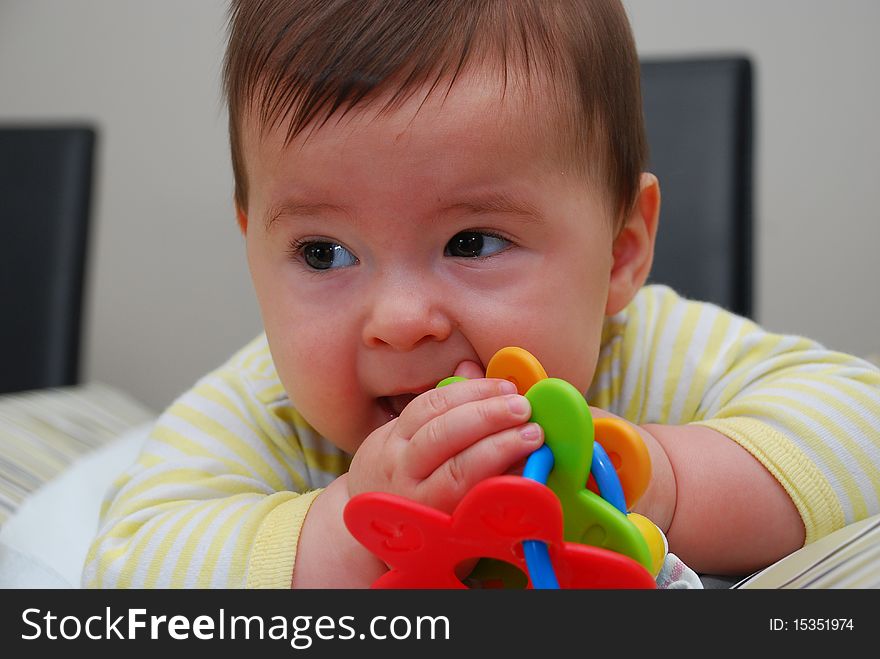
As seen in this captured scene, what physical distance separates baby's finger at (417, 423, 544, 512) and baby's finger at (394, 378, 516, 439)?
29 mm

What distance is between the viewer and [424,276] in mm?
614

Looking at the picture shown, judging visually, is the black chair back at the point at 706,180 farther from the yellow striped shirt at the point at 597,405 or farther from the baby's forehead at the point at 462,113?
the baby's forehead at the point at 462,113

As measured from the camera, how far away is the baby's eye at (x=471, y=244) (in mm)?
630

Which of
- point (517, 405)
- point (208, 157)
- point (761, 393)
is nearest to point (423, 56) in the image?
point (517, 405)

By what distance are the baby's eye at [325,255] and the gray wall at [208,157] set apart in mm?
1317

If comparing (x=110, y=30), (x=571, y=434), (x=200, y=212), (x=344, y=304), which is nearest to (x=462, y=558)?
(x=571, y=434)

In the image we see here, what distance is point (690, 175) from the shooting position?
1241 millimetres

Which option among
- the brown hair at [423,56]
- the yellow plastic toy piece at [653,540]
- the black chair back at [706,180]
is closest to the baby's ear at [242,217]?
the brown hair at [423,56]

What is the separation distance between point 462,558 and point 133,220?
1.86 m

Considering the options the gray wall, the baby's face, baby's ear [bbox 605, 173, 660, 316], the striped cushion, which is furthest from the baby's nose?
the gray wall

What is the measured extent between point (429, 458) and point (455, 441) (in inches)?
0.8

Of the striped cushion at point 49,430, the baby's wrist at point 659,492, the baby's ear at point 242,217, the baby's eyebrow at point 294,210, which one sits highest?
the baby's eyebrow at point 294,210

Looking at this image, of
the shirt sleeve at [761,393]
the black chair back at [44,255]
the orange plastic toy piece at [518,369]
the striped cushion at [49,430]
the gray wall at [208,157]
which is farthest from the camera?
the gray wall at [208,157]

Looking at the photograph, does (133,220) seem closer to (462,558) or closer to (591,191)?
(591,191)
